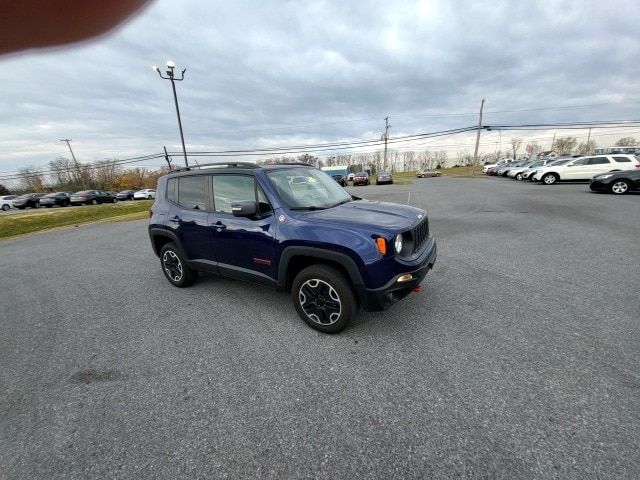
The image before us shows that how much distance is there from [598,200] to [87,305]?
623 inches

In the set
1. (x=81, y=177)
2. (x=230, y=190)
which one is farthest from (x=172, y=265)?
(x=81, y=177)

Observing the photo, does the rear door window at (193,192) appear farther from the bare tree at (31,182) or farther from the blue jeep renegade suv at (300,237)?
the bare tree at (31,182)

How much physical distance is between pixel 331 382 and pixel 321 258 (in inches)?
44.9

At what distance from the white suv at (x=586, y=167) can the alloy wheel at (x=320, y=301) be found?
2024 centimetres

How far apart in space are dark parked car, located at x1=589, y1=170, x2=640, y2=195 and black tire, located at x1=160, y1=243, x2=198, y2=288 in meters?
16.8

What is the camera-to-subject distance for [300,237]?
2.91 m

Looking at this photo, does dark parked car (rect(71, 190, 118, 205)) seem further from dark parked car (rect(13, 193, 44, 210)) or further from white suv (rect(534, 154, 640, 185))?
white suv (rect(534, 154, 640, 185))

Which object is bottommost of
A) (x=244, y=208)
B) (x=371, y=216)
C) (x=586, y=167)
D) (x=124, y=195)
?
(x=124, y=195)

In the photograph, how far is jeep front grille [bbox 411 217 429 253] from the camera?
9.97 ft

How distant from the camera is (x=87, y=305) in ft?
13.4

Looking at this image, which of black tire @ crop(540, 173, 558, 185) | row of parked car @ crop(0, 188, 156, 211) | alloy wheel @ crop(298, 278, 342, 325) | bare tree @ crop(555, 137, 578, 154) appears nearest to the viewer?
alloy wheel @ crop(298, 278, 342, 325)

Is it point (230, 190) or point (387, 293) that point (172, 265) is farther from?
point (387, 293)

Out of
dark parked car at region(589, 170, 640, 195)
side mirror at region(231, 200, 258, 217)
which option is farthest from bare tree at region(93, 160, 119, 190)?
dark parked car at region(589, 170, 640, 195)

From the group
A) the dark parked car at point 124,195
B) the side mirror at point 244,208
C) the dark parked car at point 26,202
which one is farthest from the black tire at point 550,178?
the dark parked car at point 124,195
